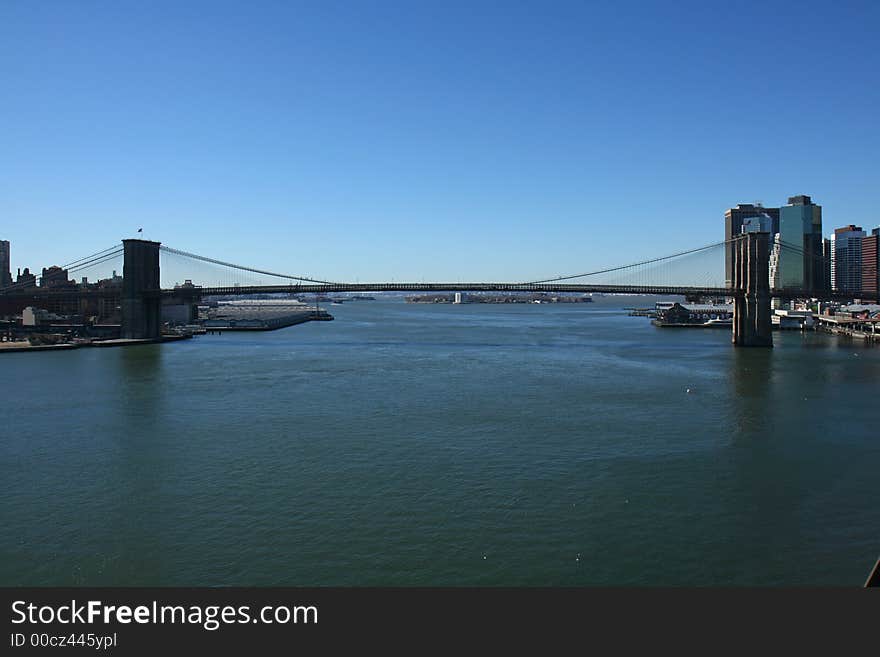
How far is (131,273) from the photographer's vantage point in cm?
3825

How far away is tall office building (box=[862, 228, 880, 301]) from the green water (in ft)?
263

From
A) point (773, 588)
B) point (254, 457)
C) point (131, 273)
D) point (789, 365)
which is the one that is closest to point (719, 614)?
point (773, 588)

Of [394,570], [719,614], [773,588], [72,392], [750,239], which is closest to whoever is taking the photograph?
[719,614]

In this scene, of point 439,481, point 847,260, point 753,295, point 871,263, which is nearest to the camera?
point 439,481

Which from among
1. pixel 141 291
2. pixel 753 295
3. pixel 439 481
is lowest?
pixel 439 481

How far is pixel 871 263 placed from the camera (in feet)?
311

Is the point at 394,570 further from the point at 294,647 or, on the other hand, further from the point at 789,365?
the point at 789,365

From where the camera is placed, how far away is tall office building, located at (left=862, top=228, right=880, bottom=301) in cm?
8736

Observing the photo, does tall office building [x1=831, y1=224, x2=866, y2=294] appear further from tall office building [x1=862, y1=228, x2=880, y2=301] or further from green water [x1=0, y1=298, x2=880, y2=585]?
green water [x1=0, y1=298, x2=880, y2=585]

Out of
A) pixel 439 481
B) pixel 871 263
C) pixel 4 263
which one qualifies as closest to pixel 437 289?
pixel 439 481

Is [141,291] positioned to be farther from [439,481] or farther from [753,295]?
[753,295]

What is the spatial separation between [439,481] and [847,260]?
410ft

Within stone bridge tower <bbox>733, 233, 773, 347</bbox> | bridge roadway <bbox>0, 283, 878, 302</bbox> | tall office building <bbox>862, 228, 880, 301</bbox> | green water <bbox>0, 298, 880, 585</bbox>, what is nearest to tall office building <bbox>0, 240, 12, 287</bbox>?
bridge roadway <bbox>0, 283, 878, 302</bbox>

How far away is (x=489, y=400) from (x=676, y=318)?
1744 inches
